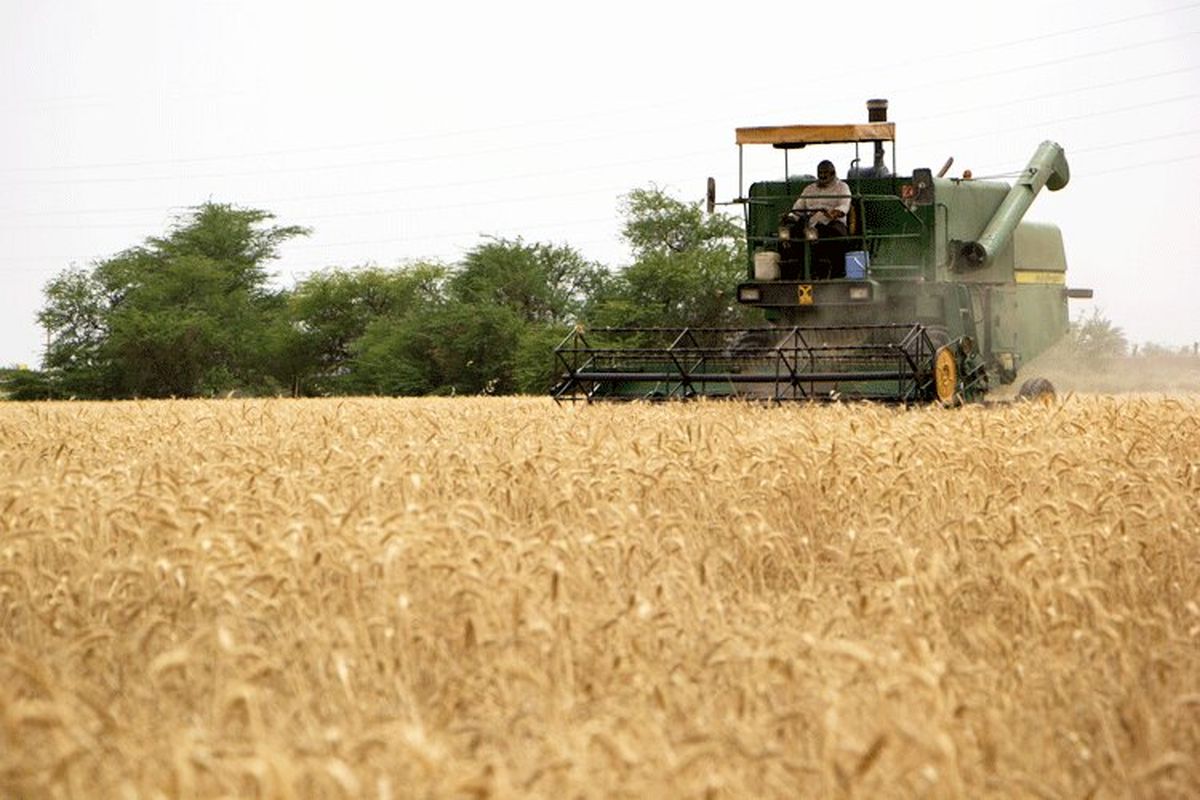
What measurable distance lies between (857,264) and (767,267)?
3.04 ft

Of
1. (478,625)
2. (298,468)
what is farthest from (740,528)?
(298,468)

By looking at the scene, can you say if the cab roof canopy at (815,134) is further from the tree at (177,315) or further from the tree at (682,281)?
the tree at (177,315)

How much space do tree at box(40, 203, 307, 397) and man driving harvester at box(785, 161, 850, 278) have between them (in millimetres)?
37203

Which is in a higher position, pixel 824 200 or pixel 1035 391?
pixel 824 200

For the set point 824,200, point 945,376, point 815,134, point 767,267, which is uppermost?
point 815,134

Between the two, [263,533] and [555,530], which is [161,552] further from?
[555,530]

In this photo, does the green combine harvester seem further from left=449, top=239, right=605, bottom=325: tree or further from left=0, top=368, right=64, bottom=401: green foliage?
left=0, top=368, right=64, bottom=401: green foliage

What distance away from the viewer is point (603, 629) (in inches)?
174

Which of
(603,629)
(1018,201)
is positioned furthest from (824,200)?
(603,629)

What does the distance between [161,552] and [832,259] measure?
11.9 metres

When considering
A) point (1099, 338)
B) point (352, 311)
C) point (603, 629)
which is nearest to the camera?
point (603, 629)

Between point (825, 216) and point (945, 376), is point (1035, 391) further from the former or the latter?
point (825, 216)

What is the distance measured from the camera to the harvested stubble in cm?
337

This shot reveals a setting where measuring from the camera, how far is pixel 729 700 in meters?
4.25
